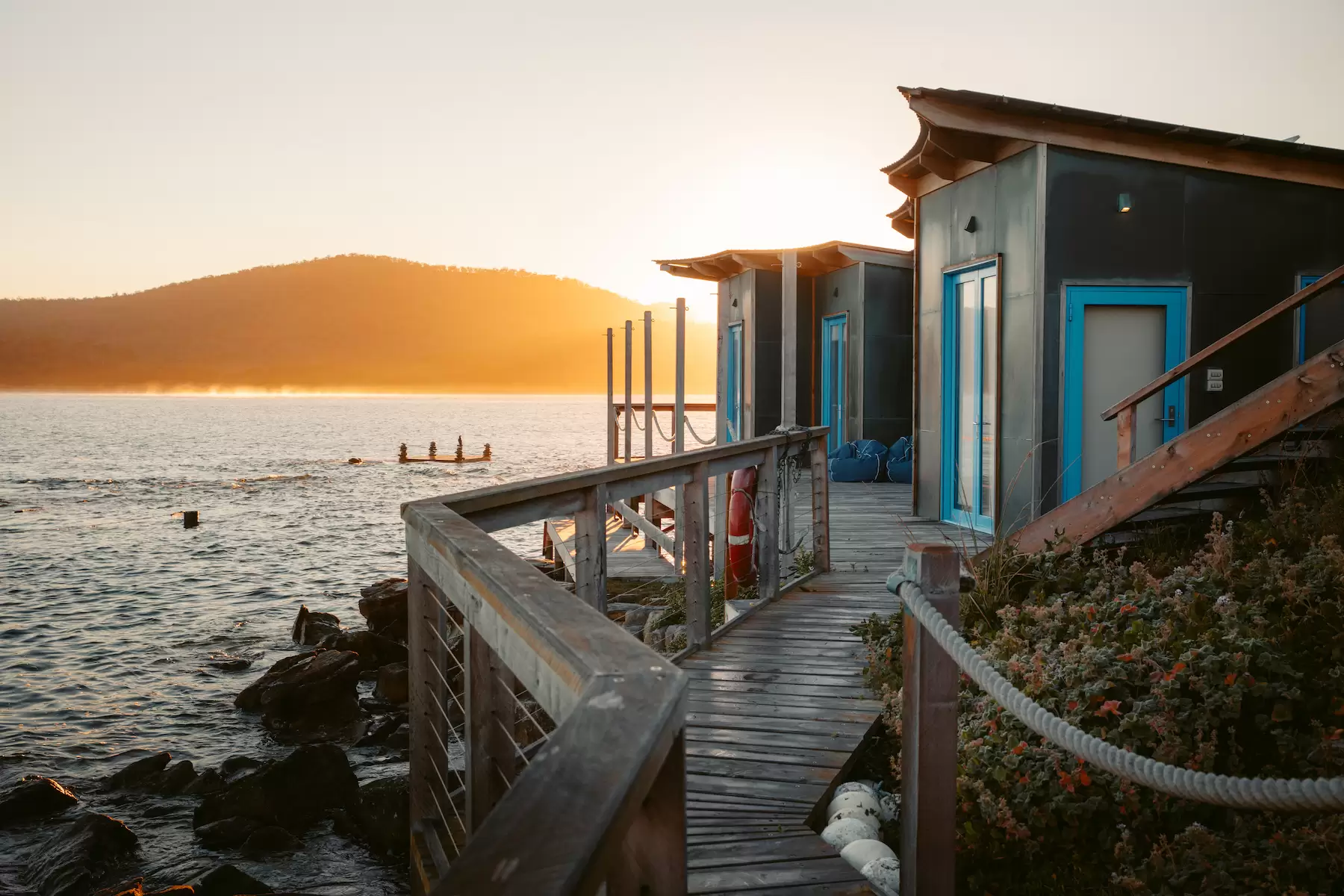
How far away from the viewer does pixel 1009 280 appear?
9008 millimetres

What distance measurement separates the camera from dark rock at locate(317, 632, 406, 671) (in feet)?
44.5

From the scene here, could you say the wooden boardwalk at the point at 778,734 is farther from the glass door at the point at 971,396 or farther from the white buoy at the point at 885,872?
the glass door at the point at 971,396

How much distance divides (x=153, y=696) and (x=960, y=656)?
526 inches

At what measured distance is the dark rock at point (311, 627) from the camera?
614 inches

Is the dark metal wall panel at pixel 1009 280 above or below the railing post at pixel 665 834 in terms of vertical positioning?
above

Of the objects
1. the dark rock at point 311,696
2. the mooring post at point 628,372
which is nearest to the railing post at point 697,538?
the dark rock at point 311,696

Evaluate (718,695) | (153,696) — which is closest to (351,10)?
(153,696)

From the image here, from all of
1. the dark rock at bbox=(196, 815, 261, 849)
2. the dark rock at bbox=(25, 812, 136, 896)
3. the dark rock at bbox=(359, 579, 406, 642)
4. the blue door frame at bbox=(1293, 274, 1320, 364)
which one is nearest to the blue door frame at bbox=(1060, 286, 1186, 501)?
the blue door frame at bbox=(1293, 274, 1320, 364)

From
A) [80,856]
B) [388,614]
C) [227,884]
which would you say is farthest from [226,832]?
[388,614]

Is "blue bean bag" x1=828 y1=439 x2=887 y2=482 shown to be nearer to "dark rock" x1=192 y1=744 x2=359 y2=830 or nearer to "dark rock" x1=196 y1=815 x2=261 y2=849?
"dark rock" x1=192 y1=744 x2=359 y2=830

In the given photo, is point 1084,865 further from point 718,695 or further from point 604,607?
point 604,607

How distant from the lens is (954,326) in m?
10.2

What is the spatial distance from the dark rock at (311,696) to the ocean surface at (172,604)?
0.29 metres

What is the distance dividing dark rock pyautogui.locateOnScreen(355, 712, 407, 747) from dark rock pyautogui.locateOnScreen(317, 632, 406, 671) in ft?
7.65
